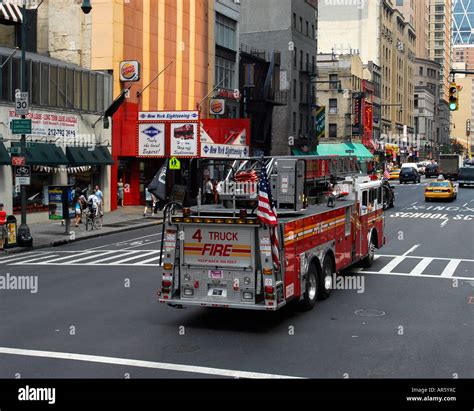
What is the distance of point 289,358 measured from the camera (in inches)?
445

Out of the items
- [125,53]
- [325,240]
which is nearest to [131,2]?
[125,53]

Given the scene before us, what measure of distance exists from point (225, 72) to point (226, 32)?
3.51 meters

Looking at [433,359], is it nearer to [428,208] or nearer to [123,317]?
[123,317]

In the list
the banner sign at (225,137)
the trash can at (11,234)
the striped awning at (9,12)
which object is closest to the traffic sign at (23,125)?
the trash can at (11,234)

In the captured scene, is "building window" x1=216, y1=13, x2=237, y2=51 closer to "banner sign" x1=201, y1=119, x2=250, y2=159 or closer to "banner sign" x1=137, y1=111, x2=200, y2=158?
"banner sign" x1=201, y1=119, x2=250, y2=159

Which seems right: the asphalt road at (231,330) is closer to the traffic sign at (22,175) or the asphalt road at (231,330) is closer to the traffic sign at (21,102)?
the traffic sign at (22,175)

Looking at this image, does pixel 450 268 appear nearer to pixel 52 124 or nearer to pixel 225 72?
pixel 52 124

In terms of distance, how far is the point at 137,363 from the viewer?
10953 millimetres

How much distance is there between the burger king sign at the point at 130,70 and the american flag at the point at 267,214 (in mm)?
32408

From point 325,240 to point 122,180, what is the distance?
3282cm

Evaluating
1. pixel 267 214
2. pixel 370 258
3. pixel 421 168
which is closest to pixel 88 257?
pixel 370 258

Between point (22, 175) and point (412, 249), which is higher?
point (22, 175)

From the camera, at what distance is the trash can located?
26844mm

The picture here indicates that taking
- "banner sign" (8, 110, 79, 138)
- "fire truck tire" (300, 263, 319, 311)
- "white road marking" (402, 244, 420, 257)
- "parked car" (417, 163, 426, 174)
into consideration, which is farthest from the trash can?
"parked car" (417, 163, 426, 174)
